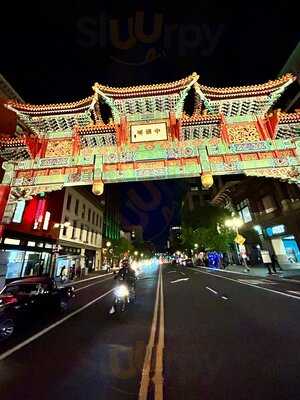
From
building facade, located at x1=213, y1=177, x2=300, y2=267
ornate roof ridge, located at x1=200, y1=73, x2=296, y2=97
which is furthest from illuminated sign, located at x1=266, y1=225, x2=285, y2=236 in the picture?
ornate roof ridge, located at x1=200, y1=73, x2=296, y2=97

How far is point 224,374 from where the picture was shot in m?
3.26

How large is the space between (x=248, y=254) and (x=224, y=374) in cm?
3410

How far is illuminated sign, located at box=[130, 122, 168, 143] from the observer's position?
32.4 ft

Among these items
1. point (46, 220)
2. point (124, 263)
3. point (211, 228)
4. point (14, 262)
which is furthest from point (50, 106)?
point (211, 228)

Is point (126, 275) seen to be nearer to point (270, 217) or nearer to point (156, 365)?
point (156, 365)

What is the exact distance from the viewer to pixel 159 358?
3949 mm

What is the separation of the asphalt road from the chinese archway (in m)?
5.65

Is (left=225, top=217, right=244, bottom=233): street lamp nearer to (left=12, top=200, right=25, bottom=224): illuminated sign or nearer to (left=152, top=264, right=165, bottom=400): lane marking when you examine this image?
(left=152, top=264, right=165, bottom=400): lane marking

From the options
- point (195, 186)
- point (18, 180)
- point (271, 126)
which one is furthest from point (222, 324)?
point (195, 186)

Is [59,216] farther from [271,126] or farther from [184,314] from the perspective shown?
[271,126]

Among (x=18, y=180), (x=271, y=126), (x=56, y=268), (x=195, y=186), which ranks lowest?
(x=56, y=268)

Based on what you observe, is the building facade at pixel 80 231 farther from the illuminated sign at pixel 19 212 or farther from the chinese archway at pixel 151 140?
the chinese archway at pixel 151 140

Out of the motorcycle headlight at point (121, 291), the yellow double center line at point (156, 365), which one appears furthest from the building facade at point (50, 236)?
the yellow double center line at point (156, 365)

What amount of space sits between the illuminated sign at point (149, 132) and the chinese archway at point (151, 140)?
0.17 ft
